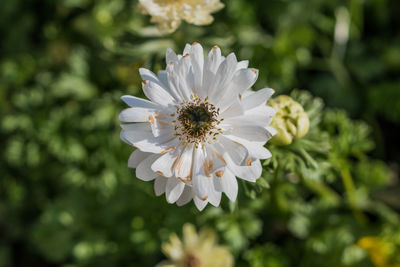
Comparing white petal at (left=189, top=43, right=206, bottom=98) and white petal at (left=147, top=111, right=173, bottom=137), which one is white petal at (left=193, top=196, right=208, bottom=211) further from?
white petal at (left=189, top=43, right=206, bottom=98)

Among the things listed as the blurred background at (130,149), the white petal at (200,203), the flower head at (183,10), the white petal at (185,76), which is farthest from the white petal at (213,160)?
the flower head at (183,10)

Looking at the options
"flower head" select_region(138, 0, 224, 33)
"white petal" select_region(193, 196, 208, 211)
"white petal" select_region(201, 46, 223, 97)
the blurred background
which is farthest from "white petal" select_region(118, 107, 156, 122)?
"flower head" select_region(138, 0, 224, 33)

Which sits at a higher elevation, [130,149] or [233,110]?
[130,149]

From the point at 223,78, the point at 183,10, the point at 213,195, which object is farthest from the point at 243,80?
the point at 183,10

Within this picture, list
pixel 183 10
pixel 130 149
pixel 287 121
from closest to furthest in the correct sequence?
1. pixel 287 121
2. pixel 183 10
3. pixel 130 149

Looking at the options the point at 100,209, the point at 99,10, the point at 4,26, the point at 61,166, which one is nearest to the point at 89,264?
the point at 100,209

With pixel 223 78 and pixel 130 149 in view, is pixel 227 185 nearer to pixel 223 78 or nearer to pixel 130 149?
pixel 223 78

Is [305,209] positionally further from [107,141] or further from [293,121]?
[107,141]
